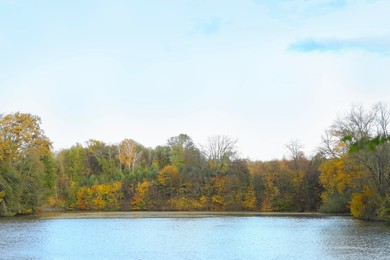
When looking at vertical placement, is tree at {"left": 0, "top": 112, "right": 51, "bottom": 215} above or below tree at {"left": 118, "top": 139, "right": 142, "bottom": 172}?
below

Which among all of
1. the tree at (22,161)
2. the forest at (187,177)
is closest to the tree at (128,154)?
the forest at (187,177)

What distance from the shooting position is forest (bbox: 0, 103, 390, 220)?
4619 cm

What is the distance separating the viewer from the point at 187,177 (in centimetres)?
7475

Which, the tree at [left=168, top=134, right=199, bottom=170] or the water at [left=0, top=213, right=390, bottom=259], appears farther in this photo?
the tree at [left=168, top=134, right=199, bottom=170]

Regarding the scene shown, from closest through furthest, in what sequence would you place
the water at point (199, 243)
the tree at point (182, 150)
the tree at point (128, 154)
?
the water at point (199, 243)
the tree at point (182, 150)
the tree at point (128, 154)

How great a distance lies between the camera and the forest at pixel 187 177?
46.2 m

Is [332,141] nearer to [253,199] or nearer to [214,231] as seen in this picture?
[253,199]

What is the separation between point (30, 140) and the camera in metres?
56.6

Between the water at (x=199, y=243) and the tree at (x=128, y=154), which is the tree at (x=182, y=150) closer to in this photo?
the tree at (x=128, y=154)

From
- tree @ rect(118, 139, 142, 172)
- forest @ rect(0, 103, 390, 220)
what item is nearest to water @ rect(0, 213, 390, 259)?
forest @ rect(0, 103, 390, 220)

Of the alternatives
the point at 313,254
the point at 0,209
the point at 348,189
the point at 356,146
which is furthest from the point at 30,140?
the point at 356,146

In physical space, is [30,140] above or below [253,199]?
above

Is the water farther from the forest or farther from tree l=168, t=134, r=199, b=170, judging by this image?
tree l=168, t=134, r=199, b=170

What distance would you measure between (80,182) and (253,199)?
28482mm
